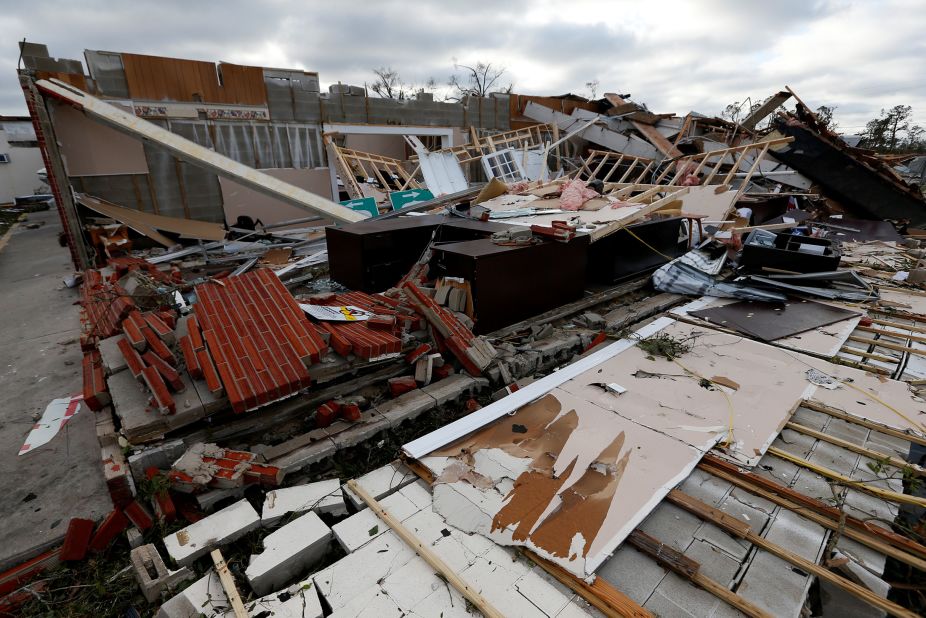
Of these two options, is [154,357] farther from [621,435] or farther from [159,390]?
[621,435]

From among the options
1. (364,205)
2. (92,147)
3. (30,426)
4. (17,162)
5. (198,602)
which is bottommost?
(30,426)

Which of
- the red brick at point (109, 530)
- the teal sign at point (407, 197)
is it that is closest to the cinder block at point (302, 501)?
the red brick at point (109, 530)

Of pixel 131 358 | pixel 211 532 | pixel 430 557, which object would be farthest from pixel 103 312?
pixel 430 557

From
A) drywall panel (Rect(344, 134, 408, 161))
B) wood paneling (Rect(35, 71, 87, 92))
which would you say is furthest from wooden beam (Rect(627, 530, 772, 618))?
drywall panel (Rect(344, 134, 408, 161))

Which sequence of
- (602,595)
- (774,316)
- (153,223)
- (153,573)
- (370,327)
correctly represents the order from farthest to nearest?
1. (153,223)
2. (774,316)
3. (370,327)
4. (153,573)
5. (602,595)

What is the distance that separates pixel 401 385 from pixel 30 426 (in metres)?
3.56

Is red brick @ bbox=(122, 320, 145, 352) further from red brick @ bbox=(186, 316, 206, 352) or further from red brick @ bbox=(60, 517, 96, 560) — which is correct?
red brick @ bbox=(60, 517, 96, 560)

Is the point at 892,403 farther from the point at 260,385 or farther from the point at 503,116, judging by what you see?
the point at 503,116

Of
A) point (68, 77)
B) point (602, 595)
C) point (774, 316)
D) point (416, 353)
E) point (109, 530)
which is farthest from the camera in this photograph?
point (68, 77)

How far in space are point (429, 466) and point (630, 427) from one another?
1.70 metres

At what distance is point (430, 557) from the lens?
2.39m

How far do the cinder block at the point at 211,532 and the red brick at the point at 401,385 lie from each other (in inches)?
61.3

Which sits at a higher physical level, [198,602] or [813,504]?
[813,504]

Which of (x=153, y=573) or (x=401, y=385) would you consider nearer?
(x=153, y=573)
